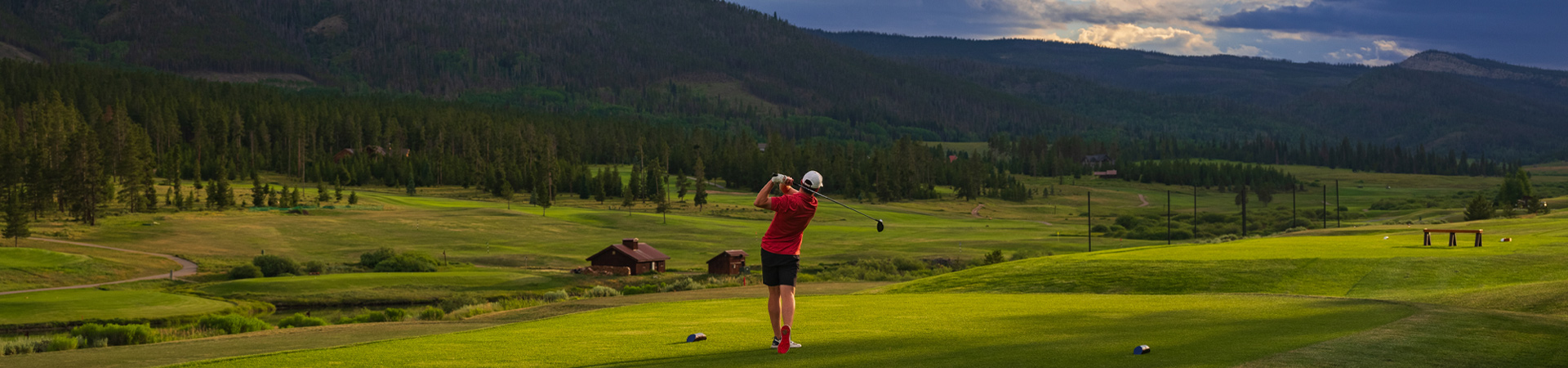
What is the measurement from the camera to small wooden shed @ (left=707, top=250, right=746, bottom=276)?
6938 cm

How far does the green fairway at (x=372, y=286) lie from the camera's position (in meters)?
54.4

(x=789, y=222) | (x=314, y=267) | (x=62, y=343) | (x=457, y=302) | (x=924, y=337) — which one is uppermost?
(x=789, y=222)

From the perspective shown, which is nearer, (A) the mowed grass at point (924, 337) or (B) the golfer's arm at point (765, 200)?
(A) the mowed grass at point (924, 337)

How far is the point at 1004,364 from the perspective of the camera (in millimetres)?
12656

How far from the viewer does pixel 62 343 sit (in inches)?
855

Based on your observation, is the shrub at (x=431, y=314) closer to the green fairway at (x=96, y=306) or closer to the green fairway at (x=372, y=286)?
the green fairway at (x=96, y=306)

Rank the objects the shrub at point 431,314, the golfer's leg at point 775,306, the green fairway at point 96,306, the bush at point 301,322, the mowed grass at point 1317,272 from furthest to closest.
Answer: the green fairway at point 96,306, the shrub at point 431,314, the bush at point 301,322, the mowed grass at point 1317,272, the golfer's leg at point 775,306

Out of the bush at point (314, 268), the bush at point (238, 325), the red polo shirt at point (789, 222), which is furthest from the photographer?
the bush at point (314, 268)

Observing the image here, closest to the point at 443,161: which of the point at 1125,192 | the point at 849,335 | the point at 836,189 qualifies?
the point at 836,189

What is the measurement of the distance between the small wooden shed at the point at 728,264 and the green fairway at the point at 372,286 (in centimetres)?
1093

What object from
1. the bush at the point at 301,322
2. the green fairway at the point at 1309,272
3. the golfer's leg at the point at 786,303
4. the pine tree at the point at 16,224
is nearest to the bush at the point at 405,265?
the pine tree at the point at 16,224

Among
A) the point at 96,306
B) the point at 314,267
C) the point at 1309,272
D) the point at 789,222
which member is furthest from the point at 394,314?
the point at 314,267

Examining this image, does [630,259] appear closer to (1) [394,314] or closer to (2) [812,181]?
(1) [394,314]

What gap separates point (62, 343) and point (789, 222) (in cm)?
1627
